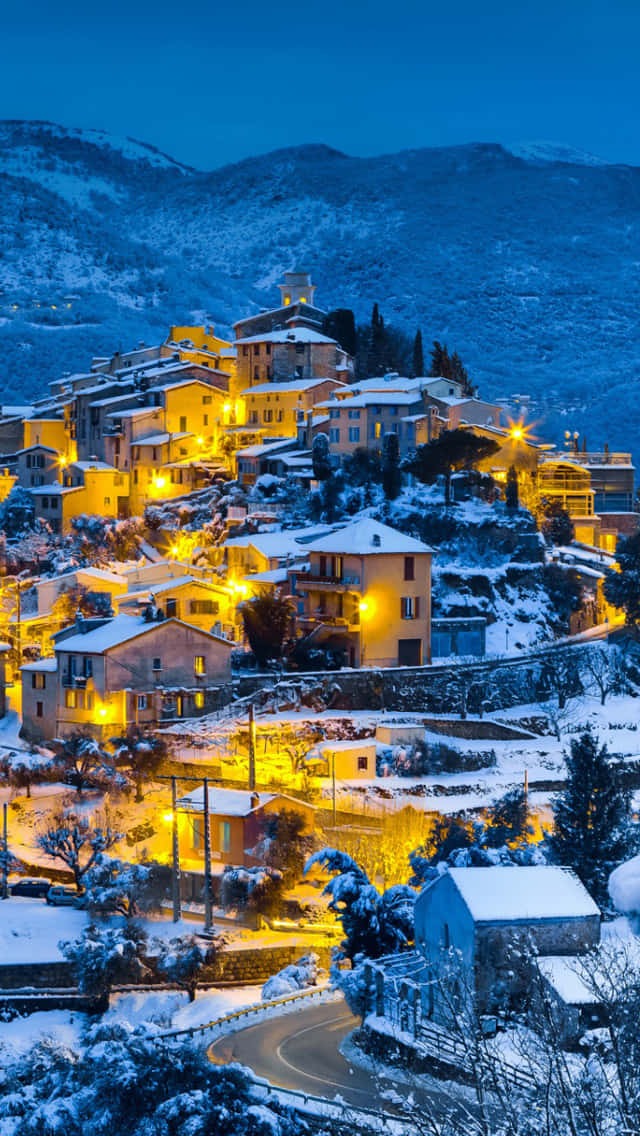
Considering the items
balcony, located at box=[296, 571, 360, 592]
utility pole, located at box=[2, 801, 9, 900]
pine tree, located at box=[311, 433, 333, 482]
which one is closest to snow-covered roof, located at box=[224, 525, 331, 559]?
balcony, located at box=[296, 571, 360, 592]

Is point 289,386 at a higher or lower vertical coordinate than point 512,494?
higher

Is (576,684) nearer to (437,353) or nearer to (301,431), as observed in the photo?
(301,431)

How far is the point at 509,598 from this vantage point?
5550 centimetres

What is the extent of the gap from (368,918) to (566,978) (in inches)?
243

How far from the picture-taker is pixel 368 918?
3269cm

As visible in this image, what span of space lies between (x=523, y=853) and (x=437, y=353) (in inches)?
1513

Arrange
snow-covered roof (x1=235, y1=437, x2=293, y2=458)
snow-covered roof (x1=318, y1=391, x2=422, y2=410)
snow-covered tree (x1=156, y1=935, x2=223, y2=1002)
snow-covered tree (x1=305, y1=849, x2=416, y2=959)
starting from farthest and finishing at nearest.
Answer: snow-covered roof (x1=235, y1=437, x2=293, y2=458) < snow-covered roof (x1=318, y1=391, x2=422, y2=410) < snow-covered tree (x1=156, y1=935, x2=223, y2=1002) < snow-covered tree (x1=305, y1=849, x2=416, y2=959)

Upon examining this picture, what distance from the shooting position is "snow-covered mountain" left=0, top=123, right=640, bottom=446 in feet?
427

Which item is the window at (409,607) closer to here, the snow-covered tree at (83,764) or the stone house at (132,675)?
the stone house at (132,675)

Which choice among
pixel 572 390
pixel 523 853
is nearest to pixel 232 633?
pixel 523 853

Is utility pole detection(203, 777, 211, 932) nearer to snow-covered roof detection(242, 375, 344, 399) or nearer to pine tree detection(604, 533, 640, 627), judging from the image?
pine tree detection(604, 533, 640, 627)

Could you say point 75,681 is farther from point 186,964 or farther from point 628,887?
point 628,887

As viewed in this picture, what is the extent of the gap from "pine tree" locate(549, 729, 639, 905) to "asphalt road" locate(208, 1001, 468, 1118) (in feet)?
21.5

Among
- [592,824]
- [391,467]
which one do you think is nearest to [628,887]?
[592,824]
